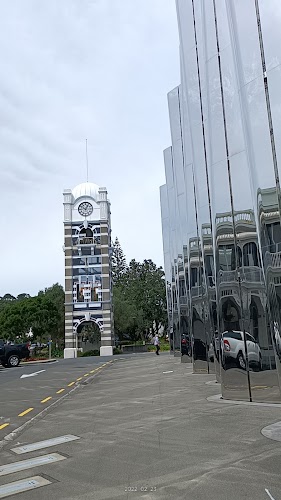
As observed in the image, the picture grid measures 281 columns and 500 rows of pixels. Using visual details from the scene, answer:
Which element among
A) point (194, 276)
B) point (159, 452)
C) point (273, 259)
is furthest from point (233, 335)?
point (194, 276)

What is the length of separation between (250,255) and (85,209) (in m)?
47.3

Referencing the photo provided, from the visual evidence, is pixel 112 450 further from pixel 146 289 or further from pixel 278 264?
pixel 146 289

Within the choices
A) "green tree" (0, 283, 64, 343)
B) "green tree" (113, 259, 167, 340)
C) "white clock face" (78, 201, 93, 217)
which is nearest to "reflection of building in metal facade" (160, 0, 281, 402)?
"white clock face" (78, 201, 93, 217)

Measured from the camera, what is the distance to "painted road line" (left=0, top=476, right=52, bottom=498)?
16.2ft

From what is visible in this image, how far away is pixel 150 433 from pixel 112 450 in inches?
44.4

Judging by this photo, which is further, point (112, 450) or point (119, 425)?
point (119, 425)

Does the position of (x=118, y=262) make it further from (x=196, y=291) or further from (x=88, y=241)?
(x=196, y=291)

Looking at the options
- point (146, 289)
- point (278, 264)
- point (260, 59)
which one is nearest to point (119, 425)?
point (278, 264)

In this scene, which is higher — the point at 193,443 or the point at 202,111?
the point at 202,111

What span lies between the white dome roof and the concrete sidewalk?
4808 cm

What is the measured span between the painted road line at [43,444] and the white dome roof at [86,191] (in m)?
50.7

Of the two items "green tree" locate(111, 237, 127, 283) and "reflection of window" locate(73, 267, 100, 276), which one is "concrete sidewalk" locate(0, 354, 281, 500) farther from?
"green tree" locate(111, 237, 127, 283)

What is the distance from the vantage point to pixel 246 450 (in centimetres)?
594

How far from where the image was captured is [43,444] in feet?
23.5
